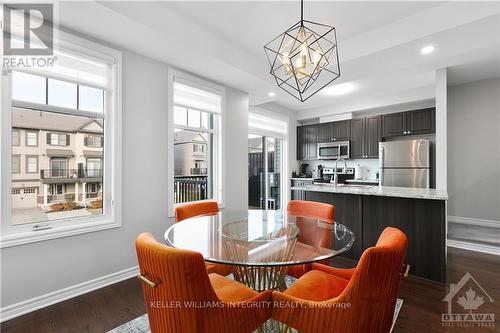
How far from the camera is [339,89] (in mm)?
4715

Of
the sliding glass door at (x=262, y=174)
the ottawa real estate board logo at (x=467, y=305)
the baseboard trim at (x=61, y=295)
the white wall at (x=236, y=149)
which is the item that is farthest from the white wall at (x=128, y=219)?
the ottawa real estate board logo at (x=467, y=305)

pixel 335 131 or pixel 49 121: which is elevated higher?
pixel 335 131

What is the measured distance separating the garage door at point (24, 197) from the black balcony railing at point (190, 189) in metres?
1.44

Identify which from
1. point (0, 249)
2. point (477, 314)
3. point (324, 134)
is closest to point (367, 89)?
point (324, 134)

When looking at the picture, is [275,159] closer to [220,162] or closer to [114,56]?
[220,162]

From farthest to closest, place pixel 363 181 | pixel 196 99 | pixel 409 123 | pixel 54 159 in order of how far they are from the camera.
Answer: pixel 363 181, pixel 409 123, pixel 196 99, pixel 54 159

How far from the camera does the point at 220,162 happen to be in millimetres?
3795

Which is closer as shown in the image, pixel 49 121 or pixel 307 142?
pixel 49 121

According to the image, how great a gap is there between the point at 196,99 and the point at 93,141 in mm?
1451

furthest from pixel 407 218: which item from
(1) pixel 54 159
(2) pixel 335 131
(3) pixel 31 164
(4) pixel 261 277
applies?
(3) pixel 31 164

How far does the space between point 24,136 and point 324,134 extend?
218 inches

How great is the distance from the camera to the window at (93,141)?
2526 millimetres

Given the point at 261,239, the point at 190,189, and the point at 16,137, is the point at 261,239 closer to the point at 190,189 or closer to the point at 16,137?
the point at 190,189

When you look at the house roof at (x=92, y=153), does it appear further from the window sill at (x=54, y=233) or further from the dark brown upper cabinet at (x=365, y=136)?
the dark brown upper cabinet at (x=365, y=136)
